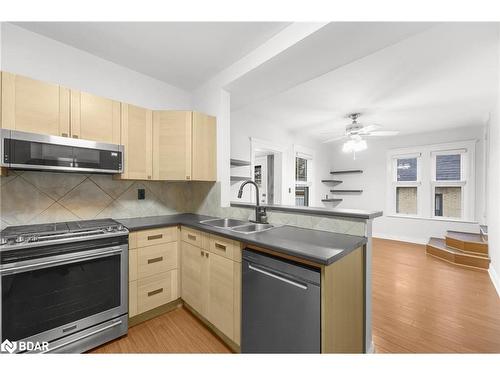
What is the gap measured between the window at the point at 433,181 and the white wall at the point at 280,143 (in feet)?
5.31

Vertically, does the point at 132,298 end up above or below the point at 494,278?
above

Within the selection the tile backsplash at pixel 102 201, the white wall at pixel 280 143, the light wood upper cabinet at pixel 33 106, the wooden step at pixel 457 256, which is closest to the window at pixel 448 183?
the wooden step at pixel 457 256

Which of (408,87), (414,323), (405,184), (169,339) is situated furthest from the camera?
(405,184)

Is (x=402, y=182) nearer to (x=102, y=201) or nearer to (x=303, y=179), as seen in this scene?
(x=303, y=179)

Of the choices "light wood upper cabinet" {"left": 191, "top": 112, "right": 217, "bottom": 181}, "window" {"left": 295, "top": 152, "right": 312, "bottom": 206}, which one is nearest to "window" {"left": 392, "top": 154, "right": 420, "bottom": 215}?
"window" {"left": 295, "top": 152, "right": 312, "bottom": 206}

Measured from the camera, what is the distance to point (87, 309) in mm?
1618

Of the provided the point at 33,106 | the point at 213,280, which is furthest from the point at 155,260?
the point at 33,106

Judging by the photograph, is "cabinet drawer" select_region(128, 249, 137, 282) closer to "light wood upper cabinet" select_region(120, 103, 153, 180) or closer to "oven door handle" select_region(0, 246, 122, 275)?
"oven door handle" select_region(0, 246, 122, 275)

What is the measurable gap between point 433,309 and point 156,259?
285 centimetres

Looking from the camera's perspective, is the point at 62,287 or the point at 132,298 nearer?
the point at 62,287

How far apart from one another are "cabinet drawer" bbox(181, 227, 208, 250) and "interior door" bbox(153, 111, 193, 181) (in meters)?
0.59

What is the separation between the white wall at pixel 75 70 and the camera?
1.79 meters

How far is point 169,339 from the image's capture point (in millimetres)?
1752
